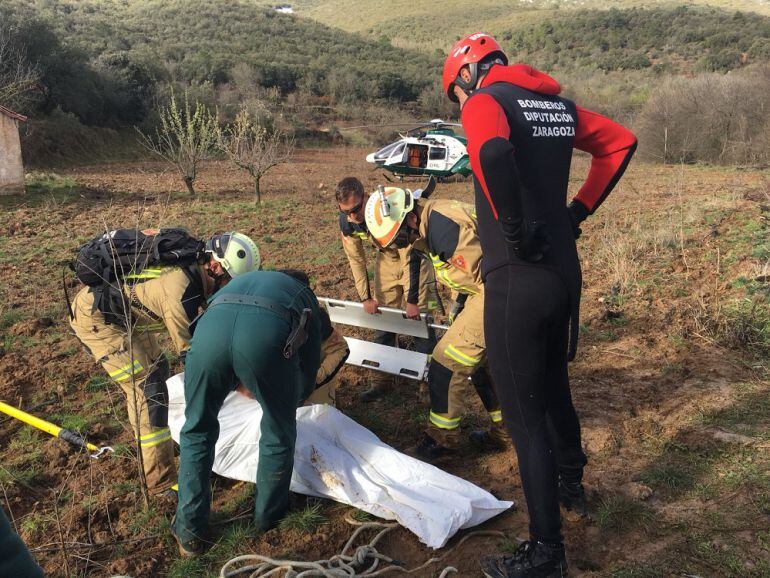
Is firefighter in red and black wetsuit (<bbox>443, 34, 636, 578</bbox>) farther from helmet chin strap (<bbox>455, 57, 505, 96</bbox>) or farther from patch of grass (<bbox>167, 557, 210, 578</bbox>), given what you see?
patch of grass (<bbox>167, 557, 210, 578</bbox>)

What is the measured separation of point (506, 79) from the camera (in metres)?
2.53

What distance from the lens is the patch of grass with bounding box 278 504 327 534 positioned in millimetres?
3164

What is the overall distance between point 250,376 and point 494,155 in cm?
149

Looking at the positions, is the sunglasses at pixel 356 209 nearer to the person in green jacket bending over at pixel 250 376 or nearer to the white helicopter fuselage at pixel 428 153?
the person in green jacket bending over at pixel 250 376

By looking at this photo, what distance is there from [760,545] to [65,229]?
35.4 feet

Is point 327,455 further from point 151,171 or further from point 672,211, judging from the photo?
point 151,171

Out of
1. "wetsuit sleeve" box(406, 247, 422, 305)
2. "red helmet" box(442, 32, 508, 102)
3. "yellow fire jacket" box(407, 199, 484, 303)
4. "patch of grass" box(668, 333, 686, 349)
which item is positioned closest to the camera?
"red helmet" box(442, 32, 508, 102)

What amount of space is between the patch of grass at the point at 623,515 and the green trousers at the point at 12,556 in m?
2.63

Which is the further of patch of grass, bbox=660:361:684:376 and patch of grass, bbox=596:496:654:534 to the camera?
patch of grass, bbox=660:361:684:376

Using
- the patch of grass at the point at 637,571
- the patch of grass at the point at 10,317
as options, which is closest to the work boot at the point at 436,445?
the patch of grass at the point at 637,571

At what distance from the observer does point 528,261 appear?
95.4 inches

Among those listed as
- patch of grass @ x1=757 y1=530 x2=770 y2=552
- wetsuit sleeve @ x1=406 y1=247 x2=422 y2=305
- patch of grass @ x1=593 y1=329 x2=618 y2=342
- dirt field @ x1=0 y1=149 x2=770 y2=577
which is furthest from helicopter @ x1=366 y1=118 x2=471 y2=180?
patch of grass @ x1=757 y1=530 x2=770 y2=552

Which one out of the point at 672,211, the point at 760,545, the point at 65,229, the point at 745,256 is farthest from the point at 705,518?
the point at 65,229

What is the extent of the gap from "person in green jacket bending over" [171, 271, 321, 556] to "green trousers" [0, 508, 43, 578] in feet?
4.93
